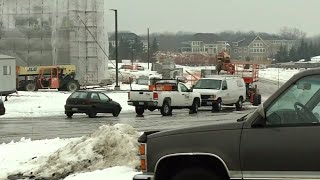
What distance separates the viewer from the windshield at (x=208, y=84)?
3512 cm

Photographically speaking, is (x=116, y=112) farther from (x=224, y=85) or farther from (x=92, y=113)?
(x=224, y=85)

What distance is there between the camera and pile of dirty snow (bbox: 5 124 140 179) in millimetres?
9641

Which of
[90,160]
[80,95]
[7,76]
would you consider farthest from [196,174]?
[7,76]

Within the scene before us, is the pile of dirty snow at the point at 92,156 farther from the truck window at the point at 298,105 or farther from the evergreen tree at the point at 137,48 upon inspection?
the evergreen tree at the point at 137,48

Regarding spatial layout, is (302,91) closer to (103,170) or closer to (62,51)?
(103,170)

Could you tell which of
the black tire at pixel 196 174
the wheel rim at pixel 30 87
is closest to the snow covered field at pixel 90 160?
the black tire at pixel 196 174

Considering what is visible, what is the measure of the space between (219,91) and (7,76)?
637 inches

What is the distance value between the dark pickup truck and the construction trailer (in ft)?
117

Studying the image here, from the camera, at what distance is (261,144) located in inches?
213

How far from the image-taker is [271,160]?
17.6ft

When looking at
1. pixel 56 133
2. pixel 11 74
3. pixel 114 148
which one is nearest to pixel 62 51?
pixel 11 74

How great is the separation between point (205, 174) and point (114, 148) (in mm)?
4387

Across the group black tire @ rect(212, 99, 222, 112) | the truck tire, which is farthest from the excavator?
the truck tire

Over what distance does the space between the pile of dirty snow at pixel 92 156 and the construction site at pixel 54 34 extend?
172 ft
